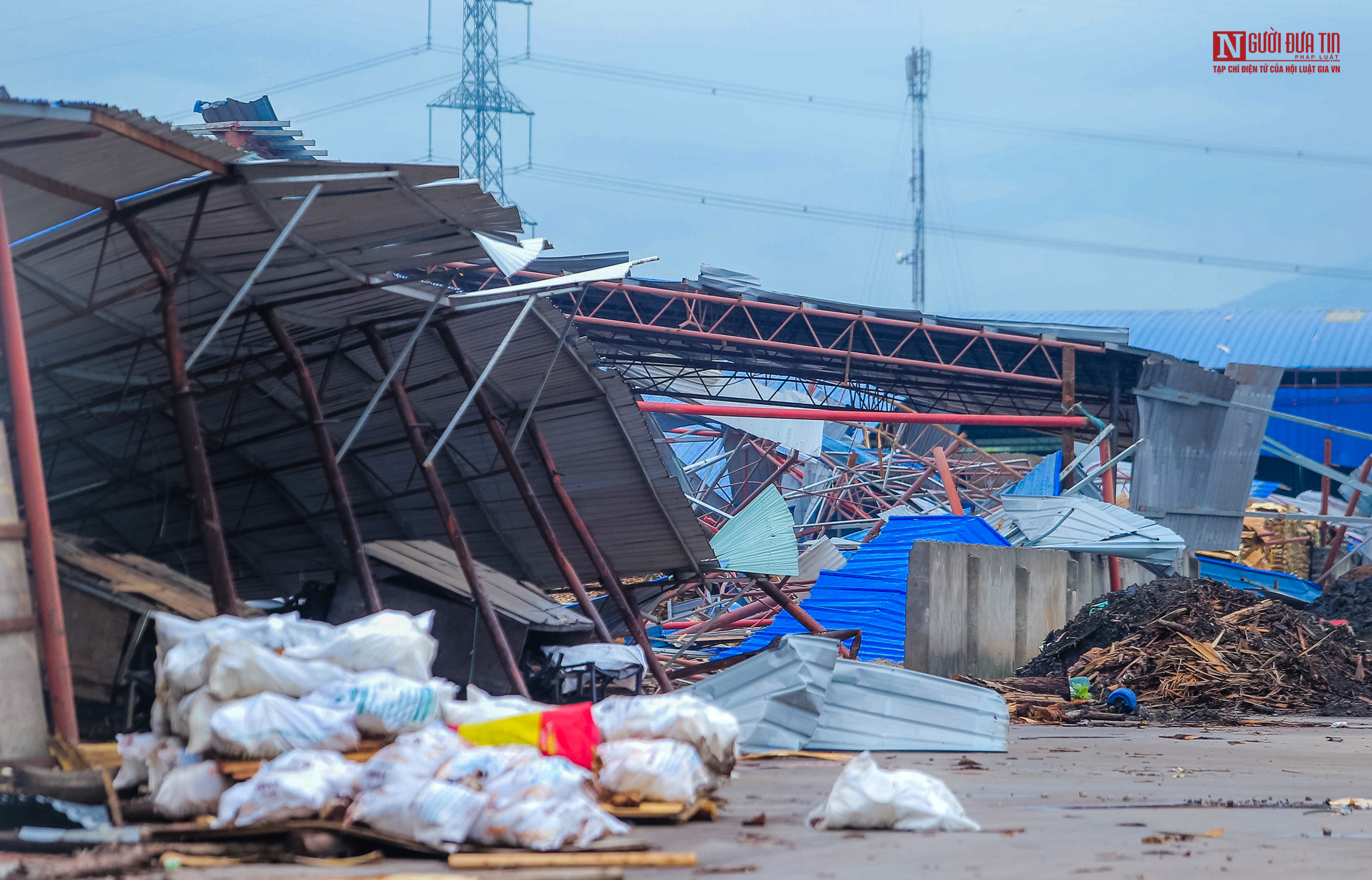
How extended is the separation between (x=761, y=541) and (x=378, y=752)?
11881 millimetres

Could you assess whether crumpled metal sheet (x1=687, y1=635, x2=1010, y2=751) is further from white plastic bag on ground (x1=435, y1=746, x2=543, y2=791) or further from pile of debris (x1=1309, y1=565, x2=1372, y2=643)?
pile of debris (x1=1309, y1=565, x2=1372, y2=643)

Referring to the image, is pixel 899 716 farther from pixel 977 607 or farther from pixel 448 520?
pixel 977 607

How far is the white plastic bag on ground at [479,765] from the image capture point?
525 cm

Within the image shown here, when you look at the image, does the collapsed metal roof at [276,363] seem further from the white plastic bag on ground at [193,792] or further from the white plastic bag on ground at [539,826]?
the white plastic bag on ground at [539,826]

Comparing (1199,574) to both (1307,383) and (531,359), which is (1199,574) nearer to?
(531,359)

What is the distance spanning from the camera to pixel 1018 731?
11.9 meters

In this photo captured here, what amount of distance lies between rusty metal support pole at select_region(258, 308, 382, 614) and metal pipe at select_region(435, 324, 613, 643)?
1.66m

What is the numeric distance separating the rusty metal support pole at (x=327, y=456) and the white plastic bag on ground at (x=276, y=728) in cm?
550

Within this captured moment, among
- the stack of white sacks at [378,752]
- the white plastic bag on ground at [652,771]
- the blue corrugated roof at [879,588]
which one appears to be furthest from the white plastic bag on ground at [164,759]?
the blue corrugated roof at [879,588]

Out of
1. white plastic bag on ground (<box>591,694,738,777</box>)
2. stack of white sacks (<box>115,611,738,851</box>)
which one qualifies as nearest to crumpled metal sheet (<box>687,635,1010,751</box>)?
stack of white sacks (<box>115,611,738,851</box>)

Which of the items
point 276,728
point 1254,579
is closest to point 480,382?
point 276,728

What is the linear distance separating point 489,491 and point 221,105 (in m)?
9.03

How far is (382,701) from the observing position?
19.5 ft

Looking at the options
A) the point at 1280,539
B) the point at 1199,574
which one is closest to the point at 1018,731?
the point at 1199,574
